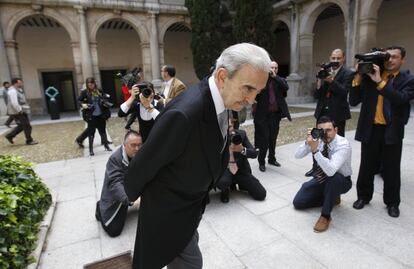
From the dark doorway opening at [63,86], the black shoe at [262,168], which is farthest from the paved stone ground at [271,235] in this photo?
the dark doorway opening at [63,86]

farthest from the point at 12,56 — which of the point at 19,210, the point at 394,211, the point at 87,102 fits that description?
the point at 394,211

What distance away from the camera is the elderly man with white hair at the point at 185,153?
1204mm

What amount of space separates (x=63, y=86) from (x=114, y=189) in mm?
17081

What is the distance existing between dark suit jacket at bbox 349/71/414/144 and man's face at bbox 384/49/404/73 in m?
0.13

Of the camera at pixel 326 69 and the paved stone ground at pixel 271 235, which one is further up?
the camera at pixel 326 69

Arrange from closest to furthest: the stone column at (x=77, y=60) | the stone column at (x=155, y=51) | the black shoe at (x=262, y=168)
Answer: the black shoe at (x=262, y=168), the stone column at (x=77, y=60), the stone column at (x=155, y=51)

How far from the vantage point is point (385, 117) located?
296 cm

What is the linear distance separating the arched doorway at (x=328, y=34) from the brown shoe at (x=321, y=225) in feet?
51.1

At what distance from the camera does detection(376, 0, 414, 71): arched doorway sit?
13.1 meters

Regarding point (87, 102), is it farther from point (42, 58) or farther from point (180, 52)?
point (180, 52)

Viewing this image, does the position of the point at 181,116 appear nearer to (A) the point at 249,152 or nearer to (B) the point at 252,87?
(B) the point at 252,87

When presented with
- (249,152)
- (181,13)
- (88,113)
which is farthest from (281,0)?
(249,152)

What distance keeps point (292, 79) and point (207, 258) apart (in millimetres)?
13866

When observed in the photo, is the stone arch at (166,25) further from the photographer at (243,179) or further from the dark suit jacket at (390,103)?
the dark suit jacket at (390,103)
